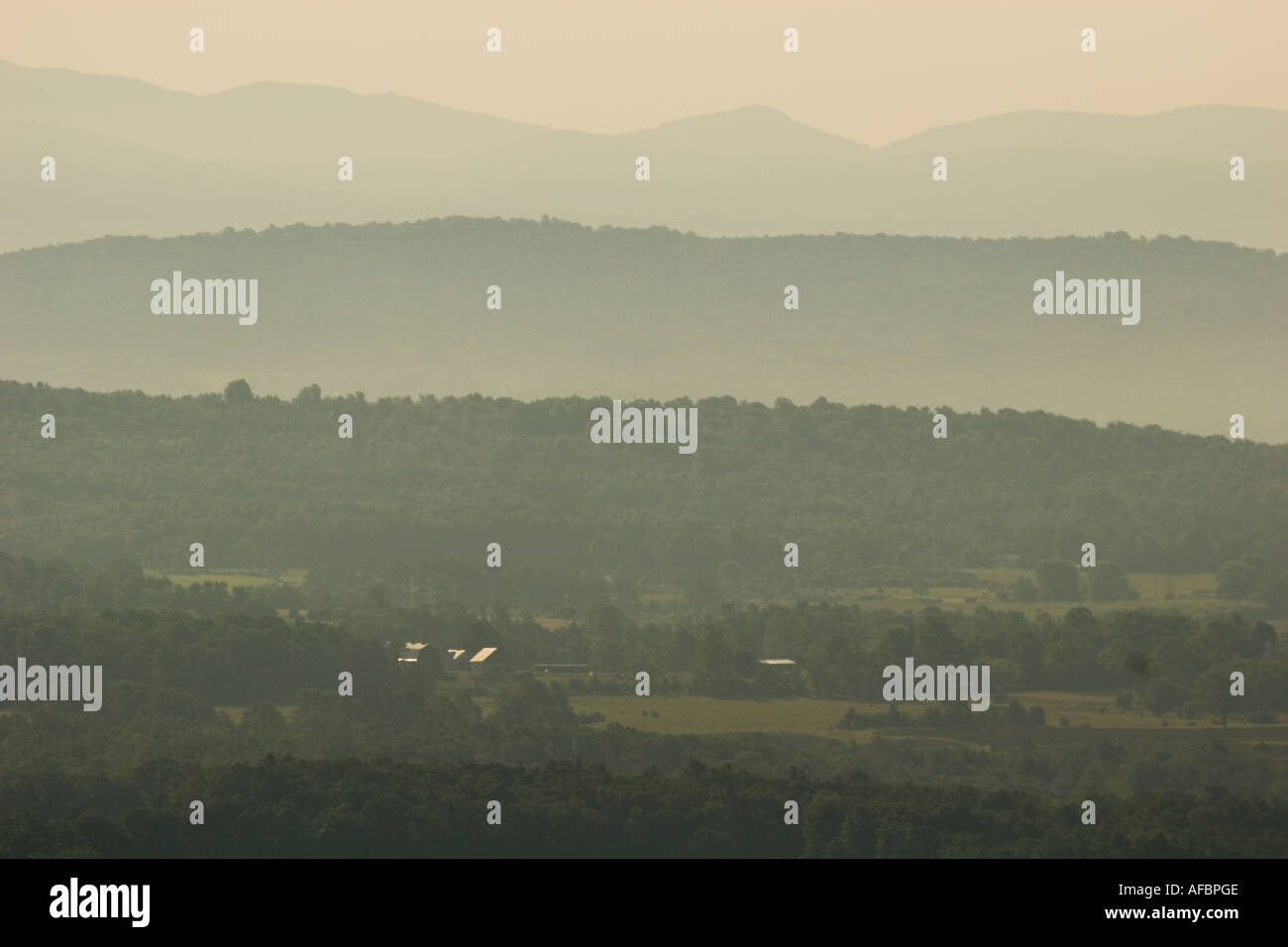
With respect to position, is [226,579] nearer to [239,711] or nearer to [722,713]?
[239,711]

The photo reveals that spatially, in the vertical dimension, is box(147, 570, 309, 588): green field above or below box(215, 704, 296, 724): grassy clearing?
above

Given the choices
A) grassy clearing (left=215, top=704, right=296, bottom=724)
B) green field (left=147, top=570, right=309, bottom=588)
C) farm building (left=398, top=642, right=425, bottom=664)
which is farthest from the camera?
green field (left=147, top=570, right=309, bottom=588)

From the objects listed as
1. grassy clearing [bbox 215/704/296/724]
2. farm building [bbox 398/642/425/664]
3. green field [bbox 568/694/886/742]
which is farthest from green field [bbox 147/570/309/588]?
green field [bbox 568/694/886/742]

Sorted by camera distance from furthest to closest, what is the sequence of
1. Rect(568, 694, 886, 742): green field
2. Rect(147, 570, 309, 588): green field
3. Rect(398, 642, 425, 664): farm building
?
1. Rect(147, 570, 309, 588): green field
2. Rect(398, 642, 425, 664): farm building
3. Rect(568, 694, 886, 742): green field

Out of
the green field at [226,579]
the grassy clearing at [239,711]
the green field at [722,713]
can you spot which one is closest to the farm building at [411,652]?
the grassy clearing at [239,711]

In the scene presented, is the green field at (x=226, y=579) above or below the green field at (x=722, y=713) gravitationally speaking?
above

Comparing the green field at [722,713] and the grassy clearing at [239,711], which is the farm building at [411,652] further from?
the green field at [722,713]

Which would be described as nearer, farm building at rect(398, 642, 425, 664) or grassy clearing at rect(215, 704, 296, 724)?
grassy clearing at rect(215, 704, 296, 724)

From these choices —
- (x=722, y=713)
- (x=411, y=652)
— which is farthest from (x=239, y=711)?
(x=722, y=713)

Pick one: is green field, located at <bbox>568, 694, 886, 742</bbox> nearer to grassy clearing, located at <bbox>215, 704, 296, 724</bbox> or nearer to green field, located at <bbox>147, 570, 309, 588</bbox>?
grassy clearing, located at <bbox>215, 704, 296, 724</bbox>
